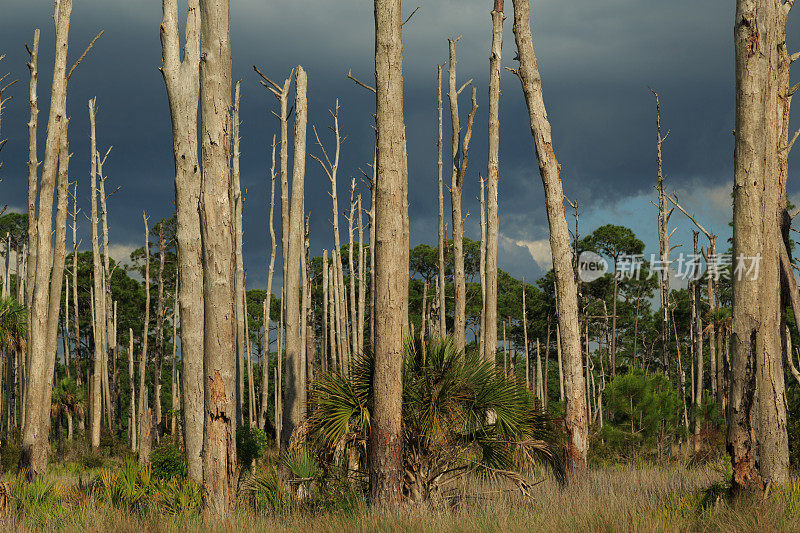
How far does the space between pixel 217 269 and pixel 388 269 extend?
192 centimetres

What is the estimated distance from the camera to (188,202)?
996cm

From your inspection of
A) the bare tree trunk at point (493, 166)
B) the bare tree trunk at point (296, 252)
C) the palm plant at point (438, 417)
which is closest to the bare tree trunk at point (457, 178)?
the bare tree trunk at point (493, 166)

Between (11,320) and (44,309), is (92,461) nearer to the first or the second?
(11,320)

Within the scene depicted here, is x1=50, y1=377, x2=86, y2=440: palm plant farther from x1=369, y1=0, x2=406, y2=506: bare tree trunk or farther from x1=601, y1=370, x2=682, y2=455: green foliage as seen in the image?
x1=369, y1=0, x2=406, y2=506: bare tree trunk

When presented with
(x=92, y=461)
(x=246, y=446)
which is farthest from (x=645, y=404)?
(x=92, y=461)

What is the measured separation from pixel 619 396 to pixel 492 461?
11.1 meters

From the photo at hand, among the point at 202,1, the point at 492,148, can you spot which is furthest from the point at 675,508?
the point at 492,148

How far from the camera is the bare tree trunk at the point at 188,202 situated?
942 cm

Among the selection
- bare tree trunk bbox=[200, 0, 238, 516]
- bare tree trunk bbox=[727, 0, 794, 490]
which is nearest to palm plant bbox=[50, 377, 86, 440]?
bare tree trunk bbox=[200, 0, 238, 516]

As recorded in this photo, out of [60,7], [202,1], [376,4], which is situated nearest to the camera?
[202,1]

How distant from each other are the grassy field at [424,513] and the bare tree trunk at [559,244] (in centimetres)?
96

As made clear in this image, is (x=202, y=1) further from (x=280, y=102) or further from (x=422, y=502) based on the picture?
(x=280, y=102)

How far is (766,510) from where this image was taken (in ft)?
19.5

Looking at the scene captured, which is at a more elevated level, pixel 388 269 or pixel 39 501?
pixel 388 269
